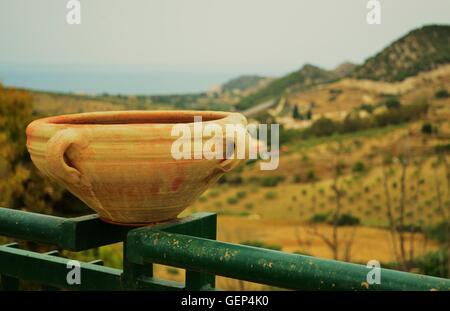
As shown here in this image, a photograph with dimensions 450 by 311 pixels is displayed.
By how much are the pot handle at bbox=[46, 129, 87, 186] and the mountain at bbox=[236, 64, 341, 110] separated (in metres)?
41.6

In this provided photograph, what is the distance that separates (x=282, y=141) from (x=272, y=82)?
515 inches

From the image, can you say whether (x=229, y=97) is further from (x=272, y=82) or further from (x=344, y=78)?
(x=344, y=78)

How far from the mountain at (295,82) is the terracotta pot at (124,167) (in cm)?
4152

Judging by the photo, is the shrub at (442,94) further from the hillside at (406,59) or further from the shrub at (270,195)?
the shrub at (270,195)

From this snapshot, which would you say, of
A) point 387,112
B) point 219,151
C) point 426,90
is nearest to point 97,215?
point 219,151

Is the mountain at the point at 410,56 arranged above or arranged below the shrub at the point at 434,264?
above

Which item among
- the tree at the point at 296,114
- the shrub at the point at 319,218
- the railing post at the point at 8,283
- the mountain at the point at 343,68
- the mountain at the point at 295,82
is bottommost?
the shrub at the point at 319,218

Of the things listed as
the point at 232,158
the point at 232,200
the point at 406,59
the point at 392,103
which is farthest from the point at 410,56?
the point at 232,158

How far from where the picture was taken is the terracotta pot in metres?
1.55

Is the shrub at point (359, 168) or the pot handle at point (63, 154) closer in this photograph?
the pot handle at point (63, 154)

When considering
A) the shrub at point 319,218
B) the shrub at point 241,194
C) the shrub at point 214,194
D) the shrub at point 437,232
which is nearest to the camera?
the shrub at point 437,232

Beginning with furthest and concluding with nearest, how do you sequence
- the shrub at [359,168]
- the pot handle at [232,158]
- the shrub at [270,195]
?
the shrub at [359,168]
the shrub at [270,195]
the pot handle at [232,158]

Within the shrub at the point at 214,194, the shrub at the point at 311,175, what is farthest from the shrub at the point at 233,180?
the shrub at the point at 311,175

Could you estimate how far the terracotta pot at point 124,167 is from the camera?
155cm
